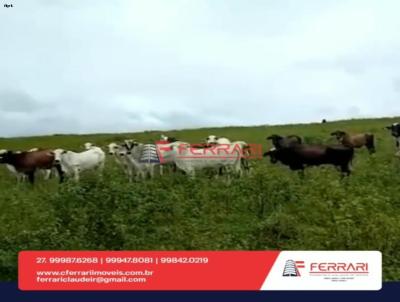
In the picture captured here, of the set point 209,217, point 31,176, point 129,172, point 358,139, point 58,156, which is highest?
point 358,139

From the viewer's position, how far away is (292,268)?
1166cm

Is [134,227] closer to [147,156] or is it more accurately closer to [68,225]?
[68,225]

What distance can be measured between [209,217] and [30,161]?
41.2 feet

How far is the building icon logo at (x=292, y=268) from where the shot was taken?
11562 millimetres

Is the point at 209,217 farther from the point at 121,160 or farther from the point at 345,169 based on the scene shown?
the point at 121,160

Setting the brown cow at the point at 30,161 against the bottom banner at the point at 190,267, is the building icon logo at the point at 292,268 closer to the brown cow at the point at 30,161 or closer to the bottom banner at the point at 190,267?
the bottom banner at the point at 190,267

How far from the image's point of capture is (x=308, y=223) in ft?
54.2

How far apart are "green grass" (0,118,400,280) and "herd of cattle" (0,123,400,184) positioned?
3.32 metres

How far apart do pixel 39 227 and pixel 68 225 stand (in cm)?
103

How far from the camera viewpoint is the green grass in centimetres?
1422

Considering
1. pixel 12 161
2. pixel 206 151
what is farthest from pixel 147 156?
pixel 12 161

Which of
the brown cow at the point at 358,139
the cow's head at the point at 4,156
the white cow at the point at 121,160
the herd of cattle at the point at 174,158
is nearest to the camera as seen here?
the herd of cattle at the point at 174,158

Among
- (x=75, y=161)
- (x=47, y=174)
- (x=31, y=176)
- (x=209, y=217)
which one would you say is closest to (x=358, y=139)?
(x=75, y=161)

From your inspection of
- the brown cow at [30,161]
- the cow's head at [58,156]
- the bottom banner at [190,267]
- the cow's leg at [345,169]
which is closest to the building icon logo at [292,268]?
the bottom banner at [190,267]
